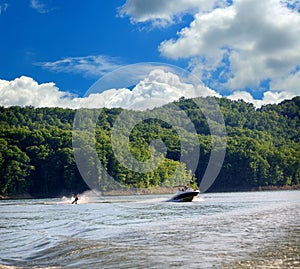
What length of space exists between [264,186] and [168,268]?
12759 cm

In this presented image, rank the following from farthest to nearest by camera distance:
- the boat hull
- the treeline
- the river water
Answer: the treeline, the boat hull, the river water

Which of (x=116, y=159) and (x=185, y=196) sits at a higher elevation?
(x=116, y=159)

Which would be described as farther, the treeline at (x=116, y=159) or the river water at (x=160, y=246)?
the treeline at (x=116, y=159)

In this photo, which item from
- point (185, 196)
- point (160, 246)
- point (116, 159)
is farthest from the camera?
point (116, 159)

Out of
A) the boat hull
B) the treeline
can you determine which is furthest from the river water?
the treeline

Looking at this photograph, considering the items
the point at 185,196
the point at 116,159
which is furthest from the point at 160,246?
the point at 116,159

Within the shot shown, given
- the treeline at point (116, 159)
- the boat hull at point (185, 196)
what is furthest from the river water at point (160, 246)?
the treeline at point (116, 159)

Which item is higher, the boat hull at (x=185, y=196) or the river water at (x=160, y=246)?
the boat hull at (x=185, y=196)

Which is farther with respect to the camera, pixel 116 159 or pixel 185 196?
pixel 116 159

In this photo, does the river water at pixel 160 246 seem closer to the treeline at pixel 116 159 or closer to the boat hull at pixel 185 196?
the boat hull at pixel 185 196

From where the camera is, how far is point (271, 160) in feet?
465

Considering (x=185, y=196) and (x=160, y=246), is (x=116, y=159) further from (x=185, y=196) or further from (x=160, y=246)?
(x=160, y=246)

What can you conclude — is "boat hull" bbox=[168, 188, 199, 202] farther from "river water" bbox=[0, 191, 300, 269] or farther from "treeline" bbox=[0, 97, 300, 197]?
"river water" bbox=[0, 191, 300, 269]

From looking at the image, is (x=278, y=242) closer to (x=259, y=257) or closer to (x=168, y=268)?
(x=259, y=257)
